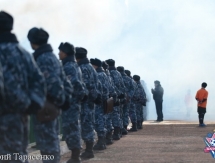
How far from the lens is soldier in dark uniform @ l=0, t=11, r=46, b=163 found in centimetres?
614

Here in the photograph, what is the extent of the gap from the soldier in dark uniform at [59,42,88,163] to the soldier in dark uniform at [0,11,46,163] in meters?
3.91

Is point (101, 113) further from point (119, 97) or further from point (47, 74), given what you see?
point (47, 74)

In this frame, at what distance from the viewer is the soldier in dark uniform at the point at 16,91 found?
20.1 feet

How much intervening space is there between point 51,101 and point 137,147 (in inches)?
320

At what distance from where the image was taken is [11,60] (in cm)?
626

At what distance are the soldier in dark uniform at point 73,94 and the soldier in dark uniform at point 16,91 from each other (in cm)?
391

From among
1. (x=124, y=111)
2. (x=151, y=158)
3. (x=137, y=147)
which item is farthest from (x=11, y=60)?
(x=124, y=111)

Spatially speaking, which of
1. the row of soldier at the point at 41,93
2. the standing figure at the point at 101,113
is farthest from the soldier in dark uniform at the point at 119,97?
the row of soldier at the point at 41,93

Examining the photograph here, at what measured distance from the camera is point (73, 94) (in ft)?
34.4

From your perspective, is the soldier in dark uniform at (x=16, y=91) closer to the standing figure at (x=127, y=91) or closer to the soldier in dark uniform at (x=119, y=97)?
the soldier in dark uniform at (x=119, y=97)

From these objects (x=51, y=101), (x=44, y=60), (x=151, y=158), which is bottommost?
(x=151, y=158)

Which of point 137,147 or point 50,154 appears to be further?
point 137,147

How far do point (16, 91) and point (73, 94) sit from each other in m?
4.40

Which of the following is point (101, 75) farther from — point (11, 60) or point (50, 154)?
point (11, 60)
